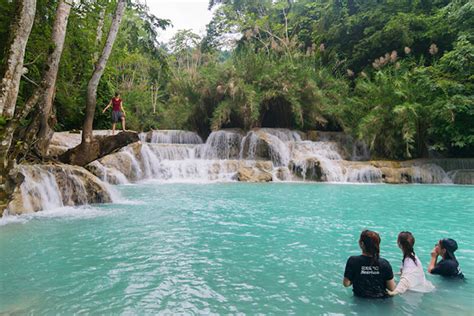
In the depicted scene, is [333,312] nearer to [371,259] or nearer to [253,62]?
[371,259]

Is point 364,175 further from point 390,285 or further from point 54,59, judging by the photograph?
point 390,285

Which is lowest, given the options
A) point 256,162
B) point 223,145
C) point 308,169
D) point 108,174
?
point 108,174

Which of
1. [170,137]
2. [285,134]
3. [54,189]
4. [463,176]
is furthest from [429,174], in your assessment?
[54,189]

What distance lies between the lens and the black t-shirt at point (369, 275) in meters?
3.06

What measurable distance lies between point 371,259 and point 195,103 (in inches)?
794

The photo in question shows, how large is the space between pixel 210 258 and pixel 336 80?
68.9 ft

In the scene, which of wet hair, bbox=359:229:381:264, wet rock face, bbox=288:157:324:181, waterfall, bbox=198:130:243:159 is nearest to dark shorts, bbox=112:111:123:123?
waterfall, bbox=198:130:243:159

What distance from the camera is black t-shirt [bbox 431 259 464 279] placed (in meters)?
3.63

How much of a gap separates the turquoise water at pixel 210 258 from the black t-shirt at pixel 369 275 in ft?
0.30

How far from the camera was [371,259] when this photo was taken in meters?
3.05

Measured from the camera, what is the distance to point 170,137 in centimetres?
2069

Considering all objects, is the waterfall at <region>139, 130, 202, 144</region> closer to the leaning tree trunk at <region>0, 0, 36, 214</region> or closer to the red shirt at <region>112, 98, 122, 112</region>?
the red shirt at <region>112, 98, 122, 112</region>

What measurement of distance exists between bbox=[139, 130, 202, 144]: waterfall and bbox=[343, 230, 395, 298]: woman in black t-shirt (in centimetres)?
1811

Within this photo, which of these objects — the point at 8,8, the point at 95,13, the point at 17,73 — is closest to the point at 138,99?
the point at 95,13
